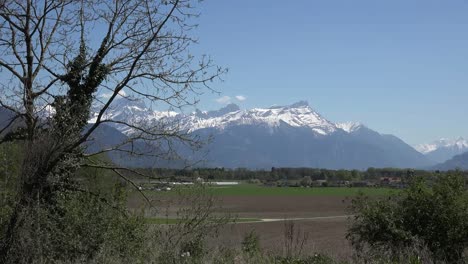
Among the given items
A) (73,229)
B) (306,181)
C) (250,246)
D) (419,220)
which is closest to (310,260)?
(250,246)

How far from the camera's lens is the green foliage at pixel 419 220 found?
11.9m

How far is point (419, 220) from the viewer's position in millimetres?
12500

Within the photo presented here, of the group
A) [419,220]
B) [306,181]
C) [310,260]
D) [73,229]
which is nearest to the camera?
[310,260]

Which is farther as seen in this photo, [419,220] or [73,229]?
[419,220]

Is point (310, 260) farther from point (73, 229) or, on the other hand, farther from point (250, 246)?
point (73, 229)

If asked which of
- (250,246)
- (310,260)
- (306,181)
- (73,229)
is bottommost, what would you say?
(250,246)

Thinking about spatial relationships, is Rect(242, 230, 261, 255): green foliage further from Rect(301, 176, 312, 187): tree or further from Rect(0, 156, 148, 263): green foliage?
Rect(301, 176, 312, 187): tree

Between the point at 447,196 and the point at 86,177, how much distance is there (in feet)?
26.9

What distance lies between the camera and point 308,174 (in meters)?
162

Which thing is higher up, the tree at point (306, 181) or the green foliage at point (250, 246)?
the tree at point (306, 181)

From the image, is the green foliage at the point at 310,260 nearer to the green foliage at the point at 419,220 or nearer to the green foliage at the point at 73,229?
the green foliage at the point at 73,229

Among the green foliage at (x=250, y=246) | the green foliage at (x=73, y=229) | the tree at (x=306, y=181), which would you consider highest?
the tree at (x=306, y=181)

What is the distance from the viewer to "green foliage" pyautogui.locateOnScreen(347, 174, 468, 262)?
38.9 ft

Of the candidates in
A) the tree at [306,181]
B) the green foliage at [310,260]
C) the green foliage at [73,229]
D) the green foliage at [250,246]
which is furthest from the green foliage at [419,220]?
the tree at [306,181]
